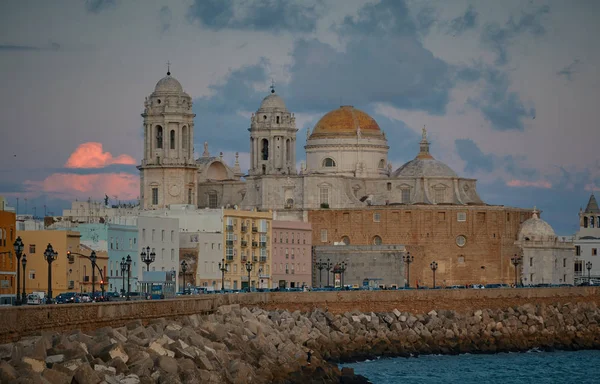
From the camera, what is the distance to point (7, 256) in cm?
6650

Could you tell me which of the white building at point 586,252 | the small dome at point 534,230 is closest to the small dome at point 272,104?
the small dome at point 534,230

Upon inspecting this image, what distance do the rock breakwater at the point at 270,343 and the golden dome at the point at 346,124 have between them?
42.3 meters

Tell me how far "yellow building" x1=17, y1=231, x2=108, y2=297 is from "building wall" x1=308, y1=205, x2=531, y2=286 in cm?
3759

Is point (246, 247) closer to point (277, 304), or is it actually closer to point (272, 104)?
point (272, 104)

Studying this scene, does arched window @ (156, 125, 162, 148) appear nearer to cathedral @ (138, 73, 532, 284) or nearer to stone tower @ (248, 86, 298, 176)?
cathedral @ (138, 73, 532, 284)

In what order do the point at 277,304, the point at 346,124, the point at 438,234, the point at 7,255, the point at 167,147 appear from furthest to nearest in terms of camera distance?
the point at 346,124 → the point at 438,234 → the point at 167,147 → the point at 277,304 → the point at 7,255

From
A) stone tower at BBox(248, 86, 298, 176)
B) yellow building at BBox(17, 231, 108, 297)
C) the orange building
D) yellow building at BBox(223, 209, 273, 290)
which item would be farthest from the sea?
stone tower at BBox(248, 86, 298, 176)

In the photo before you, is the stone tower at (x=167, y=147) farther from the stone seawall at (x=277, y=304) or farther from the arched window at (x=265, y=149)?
the stone seawall at (x=277, y=304)

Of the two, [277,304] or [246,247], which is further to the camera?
[246,247]

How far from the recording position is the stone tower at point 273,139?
116 m

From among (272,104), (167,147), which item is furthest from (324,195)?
(167,147)

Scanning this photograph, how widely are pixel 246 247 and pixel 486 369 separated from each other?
137 ft

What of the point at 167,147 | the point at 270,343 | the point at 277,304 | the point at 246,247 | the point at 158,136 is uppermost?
the point at 158,136

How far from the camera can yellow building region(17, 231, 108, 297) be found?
7444 cm
